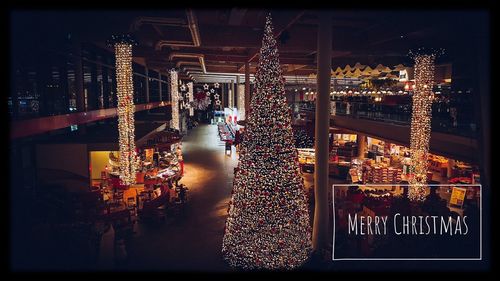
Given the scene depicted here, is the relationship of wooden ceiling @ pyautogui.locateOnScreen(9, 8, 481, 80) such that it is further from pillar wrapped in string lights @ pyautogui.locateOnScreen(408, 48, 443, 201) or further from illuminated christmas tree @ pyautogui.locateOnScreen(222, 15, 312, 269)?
illuminated christmas tree @ pyautogui.locateOnScreen(222, 15, 312, 269)

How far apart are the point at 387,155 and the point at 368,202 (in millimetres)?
9255

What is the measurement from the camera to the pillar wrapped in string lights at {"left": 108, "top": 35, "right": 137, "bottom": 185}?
11031 millimetres

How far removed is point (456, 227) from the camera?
9312 millimetres

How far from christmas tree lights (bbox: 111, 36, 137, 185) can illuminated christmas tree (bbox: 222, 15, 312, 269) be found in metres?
5.99

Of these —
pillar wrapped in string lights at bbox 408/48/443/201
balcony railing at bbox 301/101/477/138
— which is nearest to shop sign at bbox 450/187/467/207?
pillar wrapped in string lights at bbox 408/48/443/201

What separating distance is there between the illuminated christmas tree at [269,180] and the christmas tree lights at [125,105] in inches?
236

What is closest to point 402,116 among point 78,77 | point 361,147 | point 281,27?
point 361,147

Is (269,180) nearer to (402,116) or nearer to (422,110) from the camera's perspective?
(422,110)

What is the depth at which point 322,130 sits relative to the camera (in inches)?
348

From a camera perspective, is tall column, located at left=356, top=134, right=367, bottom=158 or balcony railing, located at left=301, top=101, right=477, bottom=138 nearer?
balcony railing, located at left=301, top=101, right=477, bottom=138

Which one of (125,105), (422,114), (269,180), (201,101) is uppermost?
(201,101)

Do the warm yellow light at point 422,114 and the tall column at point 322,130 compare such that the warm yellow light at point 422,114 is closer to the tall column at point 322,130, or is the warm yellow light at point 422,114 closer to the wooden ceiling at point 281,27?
the wooden ceiling at point 281,27

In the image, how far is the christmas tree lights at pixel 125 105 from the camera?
36.3 ft

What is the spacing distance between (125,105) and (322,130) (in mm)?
7138
